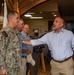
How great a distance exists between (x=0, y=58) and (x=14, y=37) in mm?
350

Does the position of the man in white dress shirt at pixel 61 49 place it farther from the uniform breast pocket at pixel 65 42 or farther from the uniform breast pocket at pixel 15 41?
the uniform breast pocket at pixel 15 41

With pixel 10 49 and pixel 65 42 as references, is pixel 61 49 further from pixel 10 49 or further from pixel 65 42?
pixel 10 49

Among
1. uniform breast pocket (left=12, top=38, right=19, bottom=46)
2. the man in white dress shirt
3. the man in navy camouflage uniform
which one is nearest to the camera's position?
the man in navy camouflage uniform

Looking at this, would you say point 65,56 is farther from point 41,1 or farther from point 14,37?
point 41,1

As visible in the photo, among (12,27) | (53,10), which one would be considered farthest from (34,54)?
(53,10)

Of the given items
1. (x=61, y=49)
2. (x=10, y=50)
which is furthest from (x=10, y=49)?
(x=61, y=49)

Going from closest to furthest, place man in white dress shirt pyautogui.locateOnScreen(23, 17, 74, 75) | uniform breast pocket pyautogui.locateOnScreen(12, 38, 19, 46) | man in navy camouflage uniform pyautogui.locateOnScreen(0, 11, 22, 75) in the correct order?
1. man in navy camouflage uniform pyautogui.locateOnScreen(0, 11, 22, 75)
2. uniform breast pocket pyautogui.locateOnScreen(12, 38, 19, 46)
3. man in white dress shirt pyautogui.locateOnScreen(23, 17, 74, 75)

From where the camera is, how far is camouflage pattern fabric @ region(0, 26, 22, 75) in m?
2.80

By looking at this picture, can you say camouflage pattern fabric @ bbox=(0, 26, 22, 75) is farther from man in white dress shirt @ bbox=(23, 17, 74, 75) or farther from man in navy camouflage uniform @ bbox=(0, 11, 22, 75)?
man in white dress shirt @ bbox=(23, 17, 74, 75)

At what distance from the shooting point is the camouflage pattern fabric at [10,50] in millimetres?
2802

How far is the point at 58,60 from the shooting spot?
3842mm

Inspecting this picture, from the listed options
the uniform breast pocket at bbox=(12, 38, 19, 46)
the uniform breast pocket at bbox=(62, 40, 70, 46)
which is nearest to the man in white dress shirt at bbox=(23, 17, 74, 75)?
the uniform breast pocket at bbox=(62, 40, 70, 46)

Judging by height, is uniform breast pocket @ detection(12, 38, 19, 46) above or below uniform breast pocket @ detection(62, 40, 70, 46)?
above

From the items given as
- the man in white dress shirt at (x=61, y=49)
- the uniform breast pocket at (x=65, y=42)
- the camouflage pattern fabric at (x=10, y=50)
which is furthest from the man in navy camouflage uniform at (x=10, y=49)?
the uniform breast pocket at (x=65, y=42)
